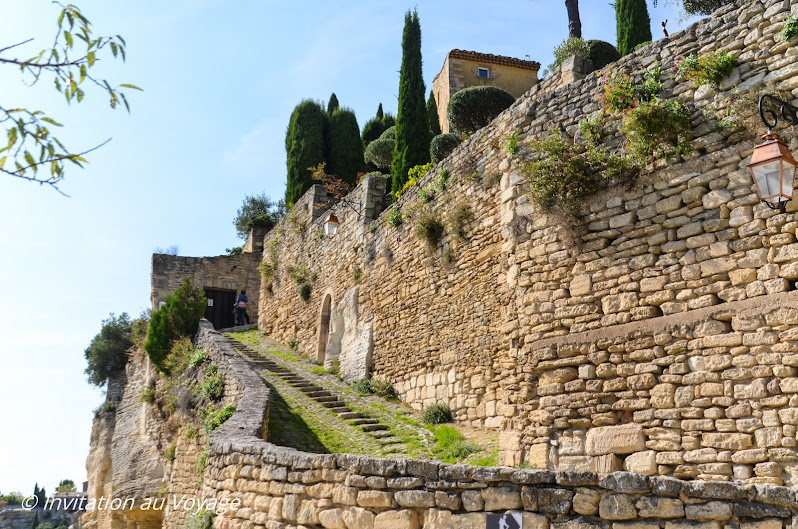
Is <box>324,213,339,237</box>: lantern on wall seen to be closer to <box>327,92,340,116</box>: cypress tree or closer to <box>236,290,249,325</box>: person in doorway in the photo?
<box>236,290,249,325</box>: person in doorway

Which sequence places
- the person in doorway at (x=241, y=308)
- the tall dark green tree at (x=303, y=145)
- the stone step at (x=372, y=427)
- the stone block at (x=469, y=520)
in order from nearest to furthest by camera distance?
the stone block at (x=469, y=520)
the stone step at (x=372, y=427)
the person in doorway at (x=241, y=308)
the tall dark green tree at (x=303, y=145)

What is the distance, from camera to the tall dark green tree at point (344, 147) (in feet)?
90.1

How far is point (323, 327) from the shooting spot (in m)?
17.0

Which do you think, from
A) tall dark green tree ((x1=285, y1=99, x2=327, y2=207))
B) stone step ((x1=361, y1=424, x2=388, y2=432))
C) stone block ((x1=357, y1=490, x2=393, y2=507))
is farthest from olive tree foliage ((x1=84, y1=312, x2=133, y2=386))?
stone block ((x1=357, y1=490, x2=393, y2=507))

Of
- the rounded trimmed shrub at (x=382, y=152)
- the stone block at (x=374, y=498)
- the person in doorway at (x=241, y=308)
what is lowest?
the stone block at (x=374, y=498)

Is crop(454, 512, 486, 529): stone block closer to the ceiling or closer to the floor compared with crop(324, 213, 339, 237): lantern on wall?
closer to the floor

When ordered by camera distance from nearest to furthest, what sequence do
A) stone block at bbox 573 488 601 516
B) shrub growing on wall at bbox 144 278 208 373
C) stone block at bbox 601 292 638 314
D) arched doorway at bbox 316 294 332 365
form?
stone block at bbox 573 488 601 516, stone block at bbox 601 292 638 314, arched doorway at bbox 316 294 332 365, shrub growing on wall at bbox 144 278 208 373

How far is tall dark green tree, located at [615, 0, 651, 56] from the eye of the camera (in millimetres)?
18875

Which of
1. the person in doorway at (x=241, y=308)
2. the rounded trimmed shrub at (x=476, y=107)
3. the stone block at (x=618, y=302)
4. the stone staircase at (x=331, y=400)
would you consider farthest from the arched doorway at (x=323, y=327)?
the stone block at (x=618, y=302)

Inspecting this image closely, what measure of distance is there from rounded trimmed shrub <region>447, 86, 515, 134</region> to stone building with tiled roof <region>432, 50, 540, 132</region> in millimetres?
6103

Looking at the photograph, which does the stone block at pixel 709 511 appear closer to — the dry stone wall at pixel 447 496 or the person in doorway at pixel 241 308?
the dry stone wall at pixel 447 496

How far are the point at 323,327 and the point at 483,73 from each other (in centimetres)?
1326

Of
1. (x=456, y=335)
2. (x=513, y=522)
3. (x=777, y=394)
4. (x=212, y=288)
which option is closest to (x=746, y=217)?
(x=777, y=394)

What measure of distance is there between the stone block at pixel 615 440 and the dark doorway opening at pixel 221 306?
20.1 metres
